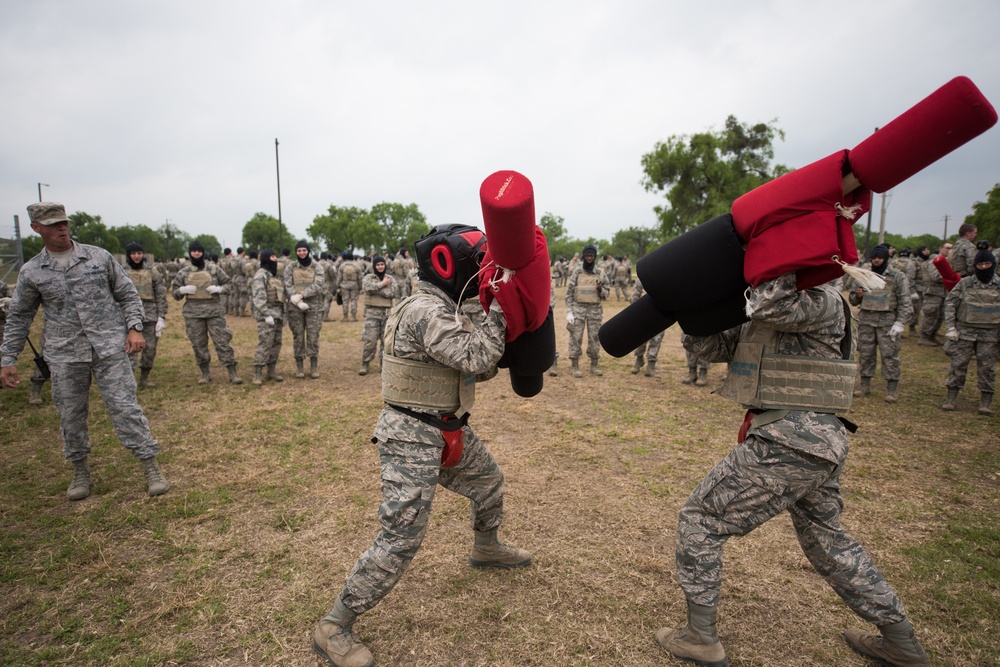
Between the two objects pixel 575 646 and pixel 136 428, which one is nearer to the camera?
pixel 575 646

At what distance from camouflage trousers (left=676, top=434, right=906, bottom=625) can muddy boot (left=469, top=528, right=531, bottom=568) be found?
1.30 meters

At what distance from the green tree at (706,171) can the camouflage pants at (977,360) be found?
2471cm

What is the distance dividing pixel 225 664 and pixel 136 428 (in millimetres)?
2704

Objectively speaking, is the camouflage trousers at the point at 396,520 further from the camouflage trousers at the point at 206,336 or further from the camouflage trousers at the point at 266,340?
the camouflage trousers at the point at 206,336

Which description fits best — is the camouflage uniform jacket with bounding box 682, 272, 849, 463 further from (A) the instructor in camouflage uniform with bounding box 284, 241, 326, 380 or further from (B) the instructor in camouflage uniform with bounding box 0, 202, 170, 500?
(A) the instructor in camouflage uniform with bounding box 284, 241, 326, 380

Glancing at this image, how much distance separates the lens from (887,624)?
8.64 ft

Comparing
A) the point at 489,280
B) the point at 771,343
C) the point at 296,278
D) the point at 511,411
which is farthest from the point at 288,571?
the point at 296,278

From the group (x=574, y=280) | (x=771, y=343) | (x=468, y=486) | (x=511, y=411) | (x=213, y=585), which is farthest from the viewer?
(x=574, y=280)

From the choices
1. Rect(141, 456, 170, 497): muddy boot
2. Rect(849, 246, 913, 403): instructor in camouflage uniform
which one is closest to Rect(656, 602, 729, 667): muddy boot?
Rect(141, 456, 170, 497): muddy boot

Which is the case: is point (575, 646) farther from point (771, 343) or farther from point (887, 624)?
point (771, 343)

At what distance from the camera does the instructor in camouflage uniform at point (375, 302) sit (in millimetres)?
9742

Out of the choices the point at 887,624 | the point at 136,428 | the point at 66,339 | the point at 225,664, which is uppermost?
the point at 66,339

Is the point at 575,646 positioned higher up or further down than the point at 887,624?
further down

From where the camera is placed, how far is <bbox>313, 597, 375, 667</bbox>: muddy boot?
2.72 m
